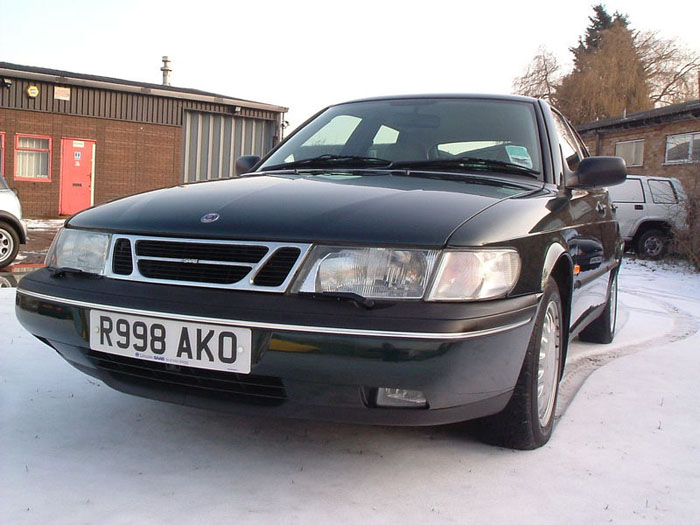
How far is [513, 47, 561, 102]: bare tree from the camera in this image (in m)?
35.2

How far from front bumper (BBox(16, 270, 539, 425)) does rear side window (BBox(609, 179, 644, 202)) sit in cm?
1140

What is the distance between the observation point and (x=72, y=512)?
179 centimetres

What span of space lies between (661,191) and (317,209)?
1141 centimetres

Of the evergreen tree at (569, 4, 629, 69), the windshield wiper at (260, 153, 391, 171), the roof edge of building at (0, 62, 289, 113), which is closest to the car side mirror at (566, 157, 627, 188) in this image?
the windshield wiper at (260, 153, 391, 171)

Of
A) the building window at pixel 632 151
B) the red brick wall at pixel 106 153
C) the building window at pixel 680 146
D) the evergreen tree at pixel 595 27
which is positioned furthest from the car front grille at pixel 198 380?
the evergreen tree at pixel 595 27

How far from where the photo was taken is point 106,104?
17.6 metres

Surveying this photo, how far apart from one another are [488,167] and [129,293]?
1564 mm

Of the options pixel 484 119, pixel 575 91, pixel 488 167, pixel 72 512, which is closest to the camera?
pixel 72 512

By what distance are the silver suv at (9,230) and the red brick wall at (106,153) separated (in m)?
7.78

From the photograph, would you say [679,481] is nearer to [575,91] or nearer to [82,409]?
[82,409]

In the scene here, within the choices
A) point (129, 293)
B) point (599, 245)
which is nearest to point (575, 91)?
point (599, 245)

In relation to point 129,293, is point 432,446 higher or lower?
lower

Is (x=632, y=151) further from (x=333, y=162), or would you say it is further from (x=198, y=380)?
(x=198, y=380)

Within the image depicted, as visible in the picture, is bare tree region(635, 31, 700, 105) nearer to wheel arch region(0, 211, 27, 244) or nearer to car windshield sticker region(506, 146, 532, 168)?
wheel arch region(0, 211, 27, 244)
